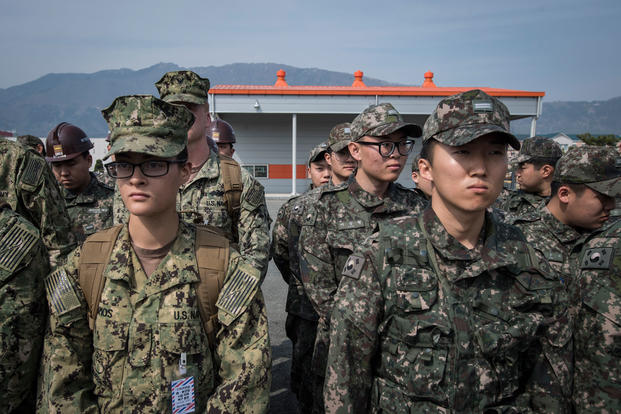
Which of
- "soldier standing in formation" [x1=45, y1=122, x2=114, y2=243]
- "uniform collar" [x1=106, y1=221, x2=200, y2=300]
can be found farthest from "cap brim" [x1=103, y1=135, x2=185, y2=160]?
"soldier standing in formation" [x1=45, y1=122, x2=114, y2=243]

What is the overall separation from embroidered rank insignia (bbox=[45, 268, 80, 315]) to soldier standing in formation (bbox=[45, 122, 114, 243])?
2.73m

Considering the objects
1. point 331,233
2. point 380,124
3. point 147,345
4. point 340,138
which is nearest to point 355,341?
point 147,345

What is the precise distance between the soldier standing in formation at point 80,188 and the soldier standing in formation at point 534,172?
16.2 ft

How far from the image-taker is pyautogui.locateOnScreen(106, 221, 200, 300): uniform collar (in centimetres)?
177

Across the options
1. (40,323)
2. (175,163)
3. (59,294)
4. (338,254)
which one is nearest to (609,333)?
(338,254)

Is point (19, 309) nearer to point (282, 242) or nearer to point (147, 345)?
point (147, 345)

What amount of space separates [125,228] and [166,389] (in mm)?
793

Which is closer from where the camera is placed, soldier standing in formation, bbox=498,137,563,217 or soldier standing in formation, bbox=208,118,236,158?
soldier standing in formation, bbox=498,137,563,217

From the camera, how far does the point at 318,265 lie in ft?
9.29

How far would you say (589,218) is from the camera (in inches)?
115

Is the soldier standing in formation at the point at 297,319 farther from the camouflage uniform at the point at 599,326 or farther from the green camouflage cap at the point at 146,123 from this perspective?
the camouflage uniform at the point at 599,326

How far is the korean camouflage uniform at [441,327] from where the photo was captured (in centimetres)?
168

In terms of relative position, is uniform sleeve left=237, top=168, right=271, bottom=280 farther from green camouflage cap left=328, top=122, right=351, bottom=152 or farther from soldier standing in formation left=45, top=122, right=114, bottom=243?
soldier standing in formation left=45, top=122, right=114, bottom=243

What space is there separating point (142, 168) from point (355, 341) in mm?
1263
